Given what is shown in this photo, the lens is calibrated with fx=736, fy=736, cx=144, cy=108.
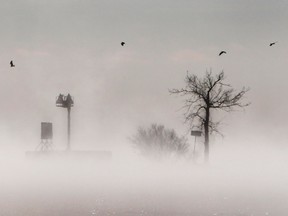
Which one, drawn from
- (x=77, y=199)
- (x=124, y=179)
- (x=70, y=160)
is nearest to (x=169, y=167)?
(x=124, y=179)

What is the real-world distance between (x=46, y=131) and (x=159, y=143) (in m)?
18.3

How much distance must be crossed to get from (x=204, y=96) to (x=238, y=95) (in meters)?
4.02

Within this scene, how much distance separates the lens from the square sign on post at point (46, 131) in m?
114

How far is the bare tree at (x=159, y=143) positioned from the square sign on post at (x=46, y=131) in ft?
49.4

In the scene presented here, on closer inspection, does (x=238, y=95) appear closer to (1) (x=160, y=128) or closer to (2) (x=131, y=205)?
(2) (x=131, y=205)

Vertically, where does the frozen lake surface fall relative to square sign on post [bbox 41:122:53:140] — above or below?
below

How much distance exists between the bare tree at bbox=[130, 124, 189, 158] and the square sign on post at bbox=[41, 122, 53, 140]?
15.1 m

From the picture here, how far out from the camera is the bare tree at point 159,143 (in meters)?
118

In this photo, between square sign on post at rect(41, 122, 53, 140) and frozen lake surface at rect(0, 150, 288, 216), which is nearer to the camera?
frozen lake surface at rect(0, 150, 288, 216)

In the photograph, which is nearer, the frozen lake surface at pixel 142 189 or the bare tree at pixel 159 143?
the frozen lake surface at pixel 142 189

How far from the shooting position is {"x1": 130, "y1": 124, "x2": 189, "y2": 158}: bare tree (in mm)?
117938

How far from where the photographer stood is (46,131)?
11438cm

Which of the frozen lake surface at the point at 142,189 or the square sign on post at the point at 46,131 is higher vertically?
the square sign on post at the point at 46,131

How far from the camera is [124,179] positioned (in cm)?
9712
